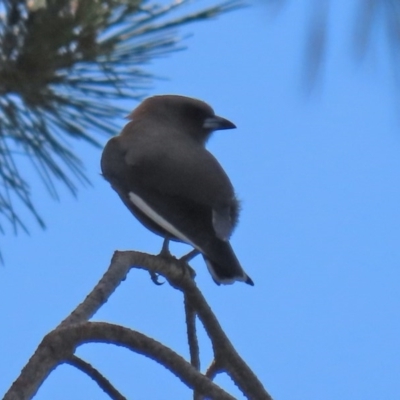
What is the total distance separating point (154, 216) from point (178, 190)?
11 centimetres

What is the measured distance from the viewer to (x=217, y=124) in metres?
3.72

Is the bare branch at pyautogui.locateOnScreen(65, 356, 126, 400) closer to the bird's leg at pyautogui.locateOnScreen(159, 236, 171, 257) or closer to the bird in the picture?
the bird

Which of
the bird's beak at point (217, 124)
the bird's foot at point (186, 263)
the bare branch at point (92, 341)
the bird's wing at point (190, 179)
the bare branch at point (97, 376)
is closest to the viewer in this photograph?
the bare branch at point (92, 341)

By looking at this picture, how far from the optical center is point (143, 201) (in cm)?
295

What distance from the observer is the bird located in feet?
8.60

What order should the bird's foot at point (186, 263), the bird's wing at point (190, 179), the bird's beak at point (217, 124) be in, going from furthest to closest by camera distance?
the bird's beak at point (217, 124)
the bird's wing at point (190, 179)
the bird's foot at point (186, 263)

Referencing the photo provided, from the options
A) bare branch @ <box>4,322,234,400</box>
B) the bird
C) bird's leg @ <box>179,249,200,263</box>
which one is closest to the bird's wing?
the bird

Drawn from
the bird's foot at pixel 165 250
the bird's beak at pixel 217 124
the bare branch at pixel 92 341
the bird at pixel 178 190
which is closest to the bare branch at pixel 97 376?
the bare branch at pixel 92 341

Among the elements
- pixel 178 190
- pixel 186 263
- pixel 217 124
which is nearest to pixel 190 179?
pixel 178 190

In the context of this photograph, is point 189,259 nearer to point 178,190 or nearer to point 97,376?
point 178,190

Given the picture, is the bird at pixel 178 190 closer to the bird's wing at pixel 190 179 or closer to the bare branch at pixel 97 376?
the bird's wing at pixel 190 179

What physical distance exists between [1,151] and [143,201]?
747 millimetres

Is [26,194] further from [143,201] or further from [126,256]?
[143,201]

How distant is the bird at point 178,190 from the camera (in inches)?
103
